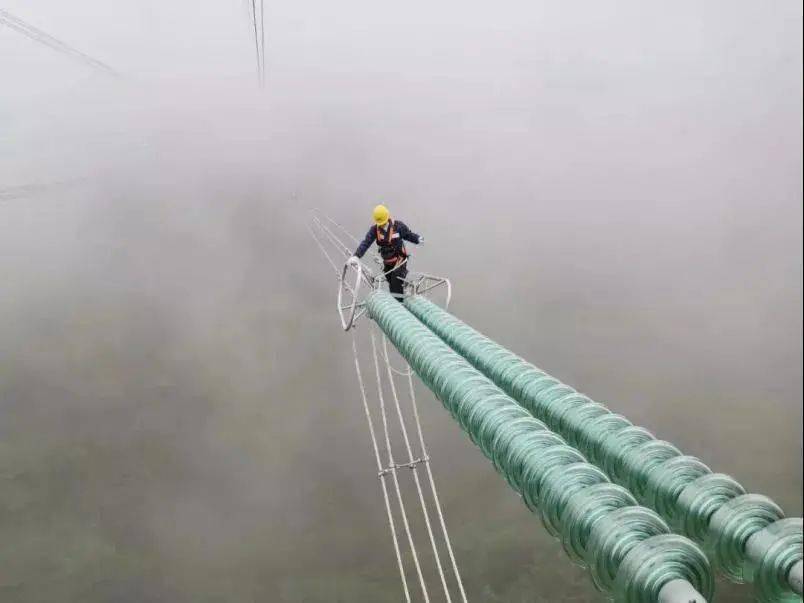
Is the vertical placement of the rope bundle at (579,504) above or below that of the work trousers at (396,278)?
below

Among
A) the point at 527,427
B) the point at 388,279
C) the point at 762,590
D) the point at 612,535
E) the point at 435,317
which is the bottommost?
the point at 762,590

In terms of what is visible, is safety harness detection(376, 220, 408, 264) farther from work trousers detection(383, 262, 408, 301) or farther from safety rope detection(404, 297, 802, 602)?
safety rope detection(404, 297, 802, 602)

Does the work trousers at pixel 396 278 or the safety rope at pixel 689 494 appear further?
the work trousers at pixel 396 278

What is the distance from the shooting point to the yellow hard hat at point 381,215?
37.5 ft

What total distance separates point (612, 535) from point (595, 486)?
371mm

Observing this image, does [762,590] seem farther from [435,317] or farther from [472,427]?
[435,317]

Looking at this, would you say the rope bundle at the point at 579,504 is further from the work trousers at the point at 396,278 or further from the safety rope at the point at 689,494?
the work trousers at the point at 396,278

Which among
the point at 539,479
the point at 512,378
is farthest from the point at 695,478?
the point at 512,378

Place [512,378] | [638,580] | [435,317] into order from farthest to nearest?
1. [435,317]
2. [512,378]
3. [638,580]

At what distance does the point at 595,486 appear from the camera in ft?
10.7

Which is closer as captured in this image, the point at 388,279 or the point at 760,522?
the point at 760,522

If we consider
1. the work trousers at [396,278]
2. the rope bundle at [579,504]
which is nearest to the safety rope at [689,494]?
the rope bundle at [579,504]

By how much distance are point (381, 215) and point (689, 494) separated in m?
9.02

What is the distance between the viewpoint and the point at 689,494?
3215mm
